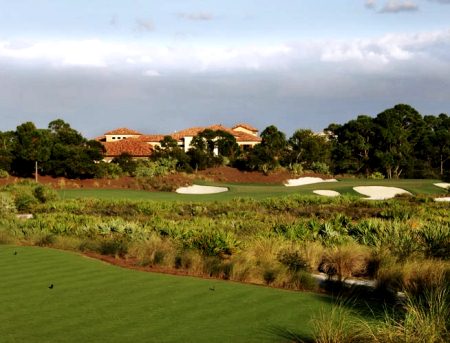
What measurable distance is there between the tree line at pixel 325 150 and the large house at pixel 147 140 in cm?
713

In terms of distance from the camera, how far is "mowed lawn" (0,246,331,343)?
6805mm

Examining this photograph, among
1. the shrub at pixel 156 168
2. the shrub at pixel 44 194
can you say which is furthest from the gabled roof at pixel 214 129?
the shrub at pixel 44 194

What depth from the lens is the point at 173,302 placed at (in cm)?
835

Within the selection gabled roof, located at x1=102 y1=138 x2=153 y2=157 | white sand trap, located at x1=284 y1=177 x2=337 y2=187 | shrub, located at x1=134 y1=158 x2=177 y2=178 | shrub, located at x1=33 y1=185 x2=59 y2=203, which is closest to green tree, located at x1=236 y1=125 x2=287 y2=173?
white sand trap, located at x1=284 y1=177 x2=337 y2=187

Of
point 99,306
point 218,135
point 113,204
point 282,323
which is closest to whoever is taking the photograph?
point 282,323

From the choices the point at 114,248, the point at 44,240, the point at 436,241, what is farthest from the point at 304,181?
the point at 114,248

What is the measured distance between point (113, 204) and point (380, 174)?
36.8 metres

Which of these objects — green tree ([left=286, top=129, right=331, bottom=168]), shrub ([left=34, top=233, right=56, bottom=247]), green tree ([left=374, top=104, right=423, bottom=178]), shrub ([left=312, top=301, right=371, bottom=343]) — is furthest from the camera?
green tree ([left=374, top=104, right=423, bottom=178])

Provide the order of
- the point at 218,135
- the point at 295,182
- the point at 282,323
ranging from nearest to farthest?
1. the point at 282,323
2. the point at 295,182
3. the point at 218,135

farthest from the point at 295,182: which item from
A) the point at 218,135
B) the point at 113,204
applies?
the point at 113,204

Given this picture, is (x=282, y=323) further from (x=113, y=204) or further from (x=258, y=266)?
(x=113, y=204)

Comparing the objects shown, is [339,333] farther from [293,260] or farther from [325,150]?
[325,150]

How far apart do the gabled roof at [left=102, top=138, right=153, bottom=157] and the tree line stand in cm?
1029

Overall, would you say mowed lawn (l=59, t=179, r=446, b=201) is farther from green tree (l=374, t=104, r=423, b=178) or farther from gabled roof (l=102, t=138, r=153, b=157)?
gabled roof (l=102, t=138, r=153, b=157)
